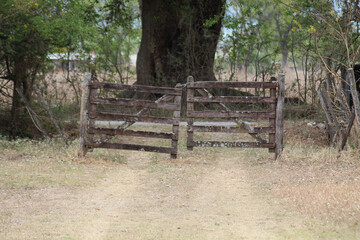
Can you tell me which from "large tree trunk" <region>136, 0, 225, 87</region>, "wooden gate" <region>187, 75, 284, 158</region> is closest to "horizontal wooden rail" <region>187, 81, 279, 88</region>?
"wooden gate" <region>187, 75, 284, 158</region>

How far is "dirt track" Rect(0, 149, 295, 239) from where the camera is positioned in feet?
20.9

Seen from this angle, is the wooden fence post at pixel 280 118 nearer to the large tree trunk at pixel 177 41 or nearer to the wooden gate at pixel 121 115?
the wooden gate at pixel 121 115

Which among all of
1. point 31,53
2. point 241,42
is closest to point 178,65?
point 241,42

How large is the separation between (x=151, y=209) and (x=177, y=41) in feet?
49.4

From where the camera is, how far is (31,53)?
51.3 ft

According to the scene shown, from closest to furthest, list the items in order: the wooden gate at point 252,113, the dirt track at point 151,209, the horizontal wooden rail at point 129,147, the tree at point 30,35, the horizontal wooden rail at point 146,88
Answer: the dirt track at point 151,209
the horizontal wooden rail at point 146,88
the horizontal wooden rail at point 129,147
the wooden gate at point 252,113
the tree at point 30,35

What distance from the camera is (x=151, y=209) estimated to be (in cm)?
762

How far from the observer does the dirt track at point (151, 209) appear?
6.36 meters

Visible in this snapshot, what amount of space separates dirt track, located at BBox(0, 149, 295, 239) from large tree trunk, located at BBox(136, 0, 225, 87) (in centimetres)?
1135

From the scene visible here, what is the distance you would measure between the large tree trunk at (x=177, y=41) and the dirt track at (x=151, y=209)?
11.4 meters

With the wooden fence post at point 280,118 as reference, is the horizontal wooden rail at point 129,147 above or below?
below

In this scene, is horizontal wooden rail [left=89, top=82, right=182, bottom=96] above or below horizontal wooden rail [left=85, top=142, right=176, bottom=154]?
above

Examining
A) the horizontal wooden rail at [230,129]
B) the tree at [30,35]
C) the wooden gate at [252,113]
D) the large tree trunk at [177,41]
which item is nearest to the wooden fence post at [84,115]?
the wooden gate at [252,113]

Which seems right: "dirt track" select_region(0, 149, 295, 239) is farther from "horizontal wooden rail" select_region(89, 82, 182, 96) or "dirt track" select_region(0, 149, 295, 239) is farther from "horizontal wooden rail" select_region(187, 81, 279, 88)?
"horizontal wooden rail" select_region(187, 81, 279, 88)
